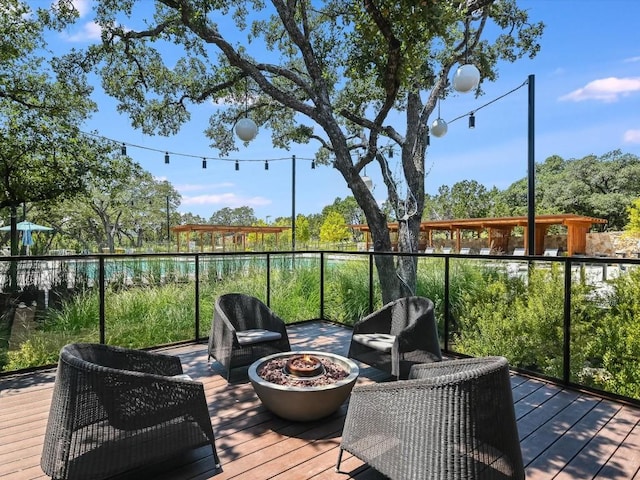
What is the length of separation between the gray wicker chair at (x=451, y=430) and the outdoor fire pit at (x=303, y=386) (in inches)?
23.4

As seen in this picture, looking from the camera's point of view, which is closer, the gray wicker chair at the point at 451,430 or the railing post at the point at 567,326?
the gray wicker chair at the point at 451,430

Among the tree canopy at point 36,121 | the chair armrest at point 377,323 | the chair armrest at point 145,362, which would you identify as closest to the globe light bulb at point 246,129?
the chair armrest at point 377,323

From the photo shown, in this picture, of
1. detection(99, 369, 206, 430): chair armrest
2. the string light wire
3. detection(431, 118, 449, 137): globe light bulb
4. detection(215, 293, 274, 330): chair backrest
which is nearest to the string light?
the string light wire

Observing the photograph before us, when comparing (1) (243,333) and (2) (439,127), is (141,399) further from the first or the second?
(2) (439,127)

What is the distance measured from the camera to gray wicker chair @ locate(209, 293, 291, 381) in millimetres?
3314

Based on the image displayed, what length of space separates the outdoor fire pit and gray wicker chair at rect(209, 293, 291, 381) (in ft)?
2.15

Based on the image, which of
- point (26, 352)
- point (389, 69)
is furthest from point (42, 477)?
point (389, 69)

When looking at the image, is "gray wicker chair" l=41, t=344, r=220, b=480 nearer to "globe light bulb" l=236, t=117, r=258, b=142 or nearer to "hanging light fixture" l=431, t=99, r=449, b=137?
"globe light bulb" l=236, t=117, r=258, b=142

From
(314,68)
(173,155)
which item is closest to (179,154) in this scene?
(173,155)

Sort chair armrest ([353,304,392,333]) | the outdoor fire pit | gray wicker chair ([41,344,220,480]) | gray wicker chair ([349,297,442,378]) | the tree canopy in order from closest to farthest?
gray wicker chair ([41,344,220,480]) < the outdoor fire pit < gray wicker chair ([349,297,442,378]) < chair armrest ([353,304,392,333]) < the tree canopy

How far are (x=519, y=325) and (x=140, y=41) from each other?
7738 mm

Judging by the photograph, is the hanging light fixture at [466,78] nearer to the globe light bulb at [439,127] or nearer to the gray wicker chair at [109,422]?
the globe light bulb at [439,127]

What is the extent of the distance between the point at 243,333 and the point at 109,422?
6.12 ft

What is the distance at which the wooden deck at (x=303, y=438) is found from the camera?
2.02 metres
